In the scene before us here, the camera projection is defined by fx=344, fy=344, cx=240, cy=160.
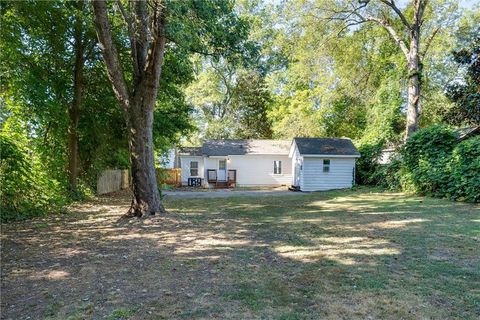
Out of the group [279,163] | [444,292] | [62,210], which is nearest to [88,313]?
[444,292]

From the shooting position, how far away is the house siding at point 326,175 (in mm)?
20094

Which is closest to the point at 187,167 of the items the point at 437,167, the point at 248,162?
the point at 248,162

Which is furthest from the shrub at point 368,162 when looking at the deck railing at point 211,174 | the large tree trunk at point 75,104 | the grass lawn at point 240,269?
the large tree trunk at point 75,104

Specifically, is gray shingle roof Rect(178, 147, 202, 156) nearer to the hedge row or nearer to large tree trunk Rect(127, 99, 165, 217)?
the hedge row

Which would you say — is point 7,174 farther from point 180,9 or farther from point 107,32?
point 180,9

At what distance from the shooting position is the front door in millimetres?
24797

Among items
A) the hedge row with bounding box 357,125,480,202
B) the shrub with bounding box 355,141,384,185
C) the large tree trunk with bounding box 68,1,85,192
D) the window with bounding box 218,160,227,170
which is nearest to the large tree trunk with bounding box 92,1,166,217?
the large tree trunk with bounding box 68,1,85,192

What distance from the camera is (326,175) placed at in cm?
2022

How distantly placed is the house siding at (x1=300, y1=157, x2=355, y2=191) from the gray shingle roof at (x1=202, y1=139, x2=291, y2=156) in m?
4.64

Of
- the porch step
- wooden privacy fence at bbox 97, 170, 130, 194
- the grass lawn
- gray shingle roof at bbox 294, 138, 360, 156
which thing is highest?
gray shingle roof at bbox 294, 138, 360, 156

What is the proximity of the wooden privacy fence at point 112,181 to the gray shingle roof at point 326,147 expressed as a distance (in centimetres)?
1049

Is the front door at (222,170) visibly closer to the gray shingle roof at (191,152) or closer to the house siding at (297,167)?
the gray shingle roof at (191,152)

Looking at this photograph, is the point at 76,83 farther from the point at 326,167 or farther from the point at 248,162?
the point at 248,162

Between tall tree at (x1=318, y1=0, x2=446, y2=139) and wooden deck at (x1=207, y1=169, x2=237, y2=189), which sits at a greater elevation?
tall tree at (x1=318, y1=0, x2=446, y2=139)
